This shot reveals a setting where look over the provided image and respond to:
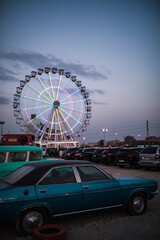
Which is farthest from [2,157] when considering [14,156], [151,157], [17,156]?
[151,157]

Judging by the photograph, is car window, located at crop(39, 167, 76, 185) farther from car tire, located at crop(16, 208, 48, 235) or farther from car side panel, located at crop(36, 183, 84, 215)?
car tire, located at crop(16, 208, 48, 235)

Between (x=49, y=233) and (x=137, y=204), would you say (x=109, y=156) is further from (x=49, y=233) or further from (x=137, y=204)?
(x=49, y=233)

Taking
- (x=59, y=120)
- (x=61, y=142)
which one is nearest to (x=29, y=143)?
(x=59, y=120)

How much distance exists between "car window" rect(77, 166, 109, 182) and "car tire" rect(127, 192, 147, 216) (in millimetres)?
871

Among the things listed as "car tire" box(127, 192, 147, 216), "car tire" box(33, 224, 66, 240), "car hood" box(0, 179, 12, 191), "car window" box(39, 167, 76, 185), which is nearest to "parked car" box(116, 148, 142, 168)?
"car tire" box(127, 192, 147, 216)

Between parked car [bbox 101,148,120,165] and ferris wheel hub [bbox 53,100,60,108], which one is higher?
ferris wheel hub [bbox 53,100,60,108]

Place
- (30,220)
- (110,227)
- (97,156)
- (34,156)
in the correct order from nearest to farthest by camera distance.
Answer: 1. (30,220)
2. (110,227)
3. (34,156)
4. (97,156)

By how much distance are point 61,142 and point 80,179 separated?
42.4 metres

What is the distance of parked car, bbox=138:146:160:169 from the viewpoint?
14042 mm

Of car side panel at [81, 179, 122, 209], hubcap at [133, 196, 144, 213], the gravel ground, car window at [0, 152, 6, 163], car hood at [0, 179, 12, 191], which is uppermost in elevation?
car window at [0, 152, 6, 163]

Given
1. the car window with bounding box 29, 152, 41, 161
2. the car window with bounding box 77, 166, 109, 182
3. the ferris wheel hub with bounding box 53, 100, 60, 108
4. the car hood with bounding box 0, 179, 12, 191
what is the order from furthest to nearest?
the ferris wheel hub with bounding box 53, 100, 60, 108, the car window with bounding box 29, 152, 41, 161, the car window with bounding box 77, 166, 109, 182, the car hood with bounding box 0, 179, 12, 191

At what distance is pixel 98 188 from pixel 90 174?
402 millimetres

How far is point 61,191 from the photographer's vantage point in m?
4.48

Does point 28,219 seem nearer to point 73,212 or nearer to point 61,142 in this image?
point 73,212
